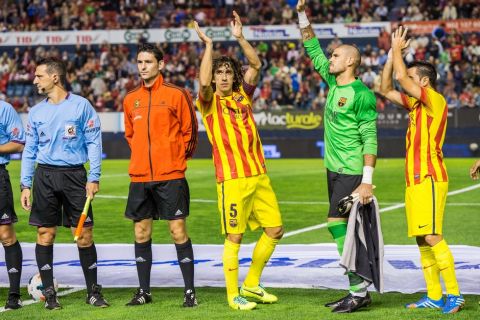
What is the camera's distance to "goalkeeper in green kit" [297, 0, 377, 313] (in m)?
8.02

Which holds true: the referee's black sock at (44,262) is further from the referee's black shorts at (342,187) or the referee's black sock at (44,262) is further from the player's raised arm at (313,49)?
the player's raised arm at (313,49)

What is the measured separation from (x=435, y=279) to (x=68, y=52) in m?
33.5

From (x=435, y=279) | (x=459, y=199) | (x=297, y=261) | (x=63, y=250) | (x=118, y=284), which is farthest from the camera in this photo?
(x=459, y=199)

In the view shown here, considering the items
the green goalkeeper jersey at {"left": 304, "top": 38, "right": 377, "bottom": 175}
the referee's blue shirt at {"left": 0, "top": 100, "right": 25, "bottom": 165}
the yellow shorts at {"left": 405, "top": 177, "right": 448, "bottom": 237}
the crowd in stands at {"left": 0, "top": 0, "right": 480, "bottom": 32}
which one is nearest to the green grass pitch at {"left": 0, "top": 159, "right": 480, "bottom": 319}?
the yellow shorts at {"left": 405, "top": 177, "right": 448, "bottom": 237}

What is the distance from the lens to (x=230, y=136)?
8312mm

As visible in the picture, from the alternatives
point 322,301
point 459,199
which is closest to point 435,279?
point 322,301

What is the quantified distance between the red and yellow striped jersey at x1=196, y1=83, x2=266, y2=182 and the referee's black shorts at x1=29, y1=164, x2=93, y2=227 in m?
1.16

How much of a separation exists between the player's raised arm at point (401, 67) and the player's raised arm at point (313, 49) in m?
0.86

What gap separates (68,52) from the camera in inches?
1575

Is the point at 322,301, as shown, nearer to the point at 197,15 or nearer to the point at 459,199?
the point at 459,199

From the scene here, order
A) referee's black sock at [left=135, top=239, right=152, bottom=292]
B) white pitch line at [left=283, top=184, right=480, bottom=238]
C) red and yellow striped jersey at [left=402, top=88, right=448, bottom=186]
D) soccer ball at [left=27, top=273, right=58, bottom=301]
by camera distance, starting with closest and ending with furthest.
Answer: red and yellow striped jersey at [left=402, top=88, right=448, bottom=186], referee's black sock at [left=135, top=239, right=152, bottom=292], soccer ball at [left=27, top=273, right=58, bottom=301], white pitch line at [left=283, top=184, right=480, bottom=238]

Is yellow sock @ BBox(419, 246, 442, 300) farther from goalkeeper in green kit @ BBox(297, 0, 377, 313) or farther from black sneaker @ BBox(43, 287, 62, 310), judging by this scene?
black sneaker @ BBox(43, 287, 62, 310)

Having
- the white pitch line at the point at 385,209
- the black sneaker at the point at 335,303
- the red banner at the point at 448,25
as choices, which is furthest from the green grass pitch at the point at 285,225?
the red banner at the point at 448,25

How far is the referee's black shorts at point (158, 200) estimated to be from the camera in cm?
833
